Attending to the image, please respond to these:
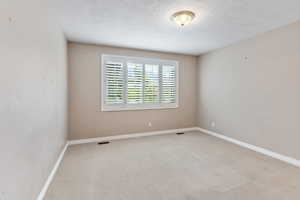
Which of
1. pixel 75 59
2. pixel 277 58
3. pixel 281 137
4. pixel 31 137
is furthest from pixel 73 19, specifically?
pixel 281 137

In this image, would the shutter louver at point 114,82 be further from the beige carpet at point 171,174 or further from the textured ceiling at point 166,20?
the beige carpet at point 171,174

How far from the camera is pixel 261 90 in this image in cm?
309

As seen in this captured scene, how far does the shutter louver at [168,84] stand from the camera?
4.57m

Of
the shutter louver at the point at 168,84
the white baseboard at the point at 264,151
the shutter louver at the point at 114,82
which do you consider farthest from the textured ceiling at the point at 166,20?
the white baseboard at the point at 264,151

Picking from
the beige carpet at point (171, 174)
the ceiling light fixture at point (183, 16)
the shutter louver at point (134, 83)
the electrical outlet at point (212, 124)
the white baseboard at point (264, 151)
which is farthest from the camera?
the electrical outlet at point (212, 124)

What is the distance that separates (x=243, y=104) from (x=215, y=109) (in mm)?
900

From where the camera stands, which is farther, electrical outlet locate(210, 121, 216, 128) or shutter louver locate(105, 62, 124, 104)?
electrical outlet locate(210, 121, 216, 128)

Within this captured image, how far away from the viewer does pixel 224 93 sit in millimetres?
3984

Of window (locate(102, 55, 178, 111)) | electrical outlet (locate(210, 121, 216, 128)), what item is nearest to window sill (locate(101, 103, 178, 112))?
window (locate(102, 55, 178, 111))

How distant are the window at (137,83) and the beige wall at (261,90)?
1.32m

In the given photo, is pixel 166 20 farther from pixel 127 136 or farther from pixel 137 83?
pixel 127 136

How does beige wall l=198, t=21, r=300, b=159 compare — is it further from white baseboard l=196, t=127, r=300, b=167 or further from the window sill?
the window sill

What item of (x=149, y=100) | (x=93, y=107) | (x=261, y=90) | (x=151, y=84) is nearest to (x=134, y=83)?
(x=151, y=84)

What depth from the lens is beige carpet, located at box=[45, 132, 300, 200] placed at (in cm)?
181
